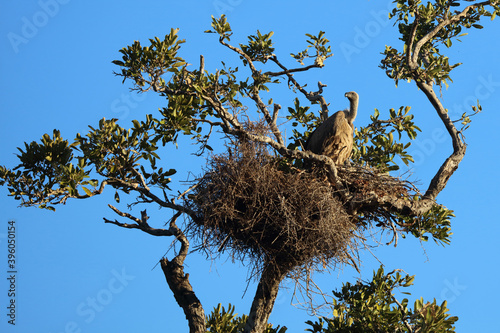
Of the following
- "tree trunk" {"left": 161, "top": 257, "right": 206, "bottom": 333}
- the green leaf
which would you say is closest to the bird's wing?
"tree trunk" {"left": 161, "top": 257, "right": 206, "bottom": 333}

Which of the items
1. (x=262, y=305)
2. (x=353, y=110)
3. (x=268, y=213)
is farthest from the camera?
(x=353, y=110)

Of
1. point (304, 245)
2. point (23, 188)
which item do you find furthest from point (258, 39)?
point (23, 188)

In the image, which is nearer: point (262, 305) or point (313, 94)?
point (262, 305)

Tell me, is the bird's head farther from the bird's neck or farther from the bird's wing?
the bird's wing

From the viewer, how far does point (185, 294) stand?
9328 millimetres

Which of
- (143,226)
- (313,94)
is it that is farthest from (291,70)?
(143,226)

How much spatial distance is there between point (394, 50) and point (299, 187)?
137 inches

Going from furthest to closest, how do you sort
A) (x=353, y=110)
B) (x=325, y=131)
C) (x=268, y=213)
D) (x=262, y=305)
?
1. (x=353, y=110)
2. (x=325, y=131)
3. (x=262, y=305)
4. (x=268, y=213)

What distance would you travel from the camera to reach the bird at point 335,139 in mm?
9219

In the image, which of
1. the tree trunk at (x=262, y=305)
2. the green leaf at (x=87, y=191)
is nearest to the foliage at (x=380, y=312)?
the tree trunk at (x=262, y=305)

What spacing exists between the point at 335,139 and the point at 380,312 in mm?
2527

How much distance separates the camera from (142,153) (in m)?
8.63

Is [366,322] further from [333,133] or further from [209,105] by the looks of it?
[209,105]

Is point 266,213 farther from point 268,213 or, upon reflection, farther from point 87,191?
point 87,191
